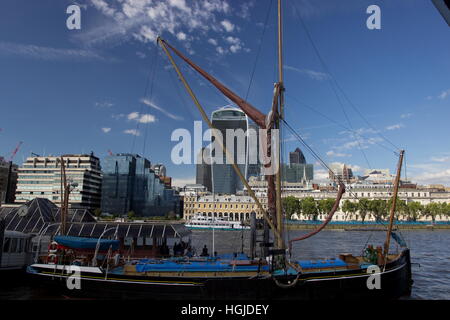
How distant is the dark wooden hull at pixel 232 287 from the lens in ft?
67.5

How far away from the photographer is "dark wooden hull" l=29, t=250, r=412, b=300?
2058cm

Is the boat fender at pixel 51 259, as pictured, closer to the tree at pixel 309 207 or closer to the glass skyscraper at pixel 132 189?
the tree at pixel 309 207

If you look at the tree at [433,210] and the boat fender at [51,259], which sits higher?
the boat fender at [51,259]

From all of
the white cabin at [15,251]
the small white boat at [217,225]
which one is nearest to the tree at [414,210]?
the small white boat at [217,225]

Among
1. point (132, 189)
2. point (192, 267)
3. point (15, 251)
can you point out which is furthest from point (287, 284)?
point (132, 189)

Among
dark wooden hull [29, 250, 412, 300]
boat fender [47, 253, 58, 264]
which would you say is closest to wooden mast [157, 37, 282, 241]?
dark wooden hull [29, 250, 412, 300]

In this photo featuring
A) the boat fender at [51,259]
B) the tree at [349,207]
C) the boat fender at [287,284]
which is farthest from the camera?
the tree at [349,207]

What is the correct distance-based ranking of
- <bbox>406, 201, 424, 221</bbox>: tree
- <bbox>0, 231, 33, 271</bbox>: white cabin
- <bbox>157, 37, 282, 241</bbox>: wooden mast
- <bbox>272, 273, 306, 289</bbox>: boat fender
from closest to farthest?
1. <bbox>272, 273, 306, 289</bbox>: boat fender
2. <bbox>157, 37, 282, 241</bbox>: wooden mast
3. <bbox>0, 231, 33, 271</bbox>: white cabin
4. <bbox>406, 201, 424, 221</bbox>: tree

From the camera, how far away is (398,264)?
24.5 m

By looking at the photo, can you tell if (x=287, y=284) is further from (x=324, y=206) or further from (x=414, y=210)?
(x=414, y=210)

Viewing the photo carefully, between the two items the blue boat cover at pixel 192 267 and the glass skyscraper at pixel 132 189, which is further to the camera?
the glass skyscraper at pixel 132 189

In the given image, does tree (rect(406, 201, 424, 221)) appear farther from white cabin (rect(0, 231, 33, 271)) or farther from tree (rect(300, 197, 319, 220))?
white cabin (rect(0, 231, 33, 271))
